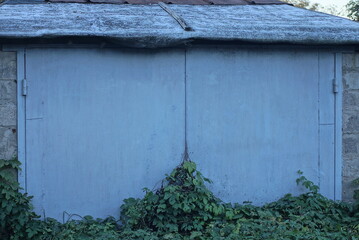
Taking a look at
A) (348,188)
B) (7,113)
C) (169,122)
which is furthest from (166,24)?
(348,188)

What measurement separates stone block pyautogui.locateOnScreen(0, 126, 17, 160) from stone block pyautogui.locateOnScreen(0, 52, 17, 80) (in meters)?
0.56

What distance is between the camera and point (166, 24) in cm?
713

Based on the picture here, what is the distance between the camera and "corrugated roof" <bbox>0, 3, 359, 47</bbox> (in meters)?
6.66

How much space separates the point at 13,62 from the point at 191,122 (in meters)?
2.08

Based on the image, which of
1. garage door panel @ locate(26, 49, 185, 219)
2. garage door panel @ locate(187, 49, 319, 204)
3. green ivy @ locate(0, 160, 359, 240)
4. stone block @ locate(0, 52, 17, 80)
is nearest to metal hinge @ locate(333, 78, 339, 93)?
garage door panel @ locate(187, 49, 319, 204)

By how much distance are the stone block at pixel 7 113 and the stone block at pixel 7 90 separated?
53 mm

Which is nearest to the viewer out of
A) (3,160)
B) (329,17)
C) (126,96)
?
(3,160)

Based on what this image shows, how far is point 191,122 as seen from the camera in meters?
7.19

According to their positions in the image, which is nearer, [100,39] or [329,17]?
[100,39]

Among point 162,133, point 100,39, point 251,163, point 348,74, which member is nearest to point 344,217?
point 251,163

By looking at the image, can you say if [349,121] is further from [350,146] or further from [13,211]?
[13,211]

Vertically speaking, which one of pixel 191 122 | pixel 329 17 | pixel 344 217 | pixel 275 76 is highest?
pixel 329 17

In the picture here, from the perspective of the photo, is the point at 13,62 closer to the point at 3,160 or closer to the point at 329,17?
the point at 3,160

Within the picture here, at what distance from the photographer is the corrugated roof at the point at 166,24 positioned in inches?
262
